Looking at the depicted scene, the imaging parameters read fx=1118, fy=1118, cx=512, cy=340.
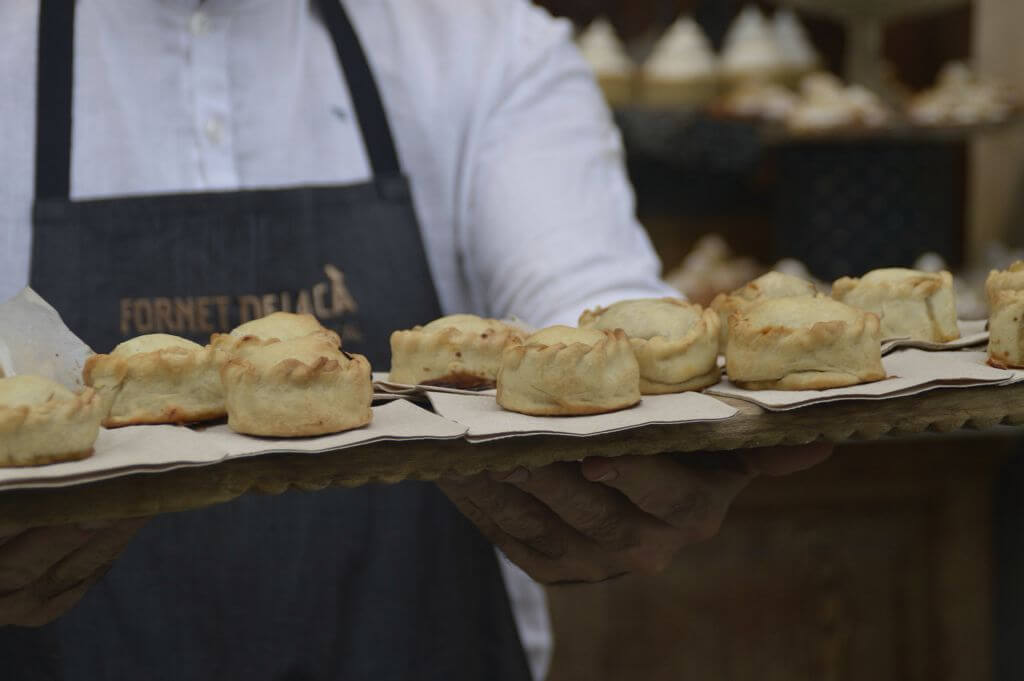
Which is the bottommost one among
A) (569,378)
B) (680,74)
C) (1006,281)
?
(569,378)

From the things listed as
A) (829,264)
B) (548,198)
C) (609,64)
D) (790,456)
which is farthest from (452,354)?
(609,64)

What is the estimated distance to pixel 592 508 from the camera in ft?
4.68

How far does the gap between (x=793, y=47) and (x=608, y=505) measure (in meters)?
3.28

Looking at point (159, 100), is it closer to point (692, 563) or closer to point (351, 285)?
point (351, 285)

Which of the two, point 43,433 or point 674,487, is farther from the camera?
point 674,487

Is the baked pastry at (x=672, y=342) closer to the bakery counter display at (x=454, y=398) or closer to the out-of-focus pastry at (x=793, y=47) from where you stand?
the bakery counter display at (x=454, y=398)

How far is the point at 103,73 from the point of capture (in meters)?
2.15

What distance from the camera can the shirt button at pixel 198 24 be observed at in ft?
7.16

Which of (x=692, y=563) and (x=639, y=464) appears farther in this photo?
(x=692, y=563)

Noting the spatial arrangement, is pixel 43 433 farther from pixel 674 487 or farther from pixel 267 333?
pixel 674 487

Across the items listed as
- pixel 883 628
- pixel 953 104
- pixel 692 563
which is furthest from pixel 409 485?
pixel 953 104

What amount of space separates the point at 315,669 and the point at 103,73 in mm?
1191

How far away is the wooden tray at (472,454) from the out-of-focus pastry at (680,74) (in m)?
2.95

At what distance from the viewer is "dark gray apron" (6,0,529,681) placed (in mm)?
1928
